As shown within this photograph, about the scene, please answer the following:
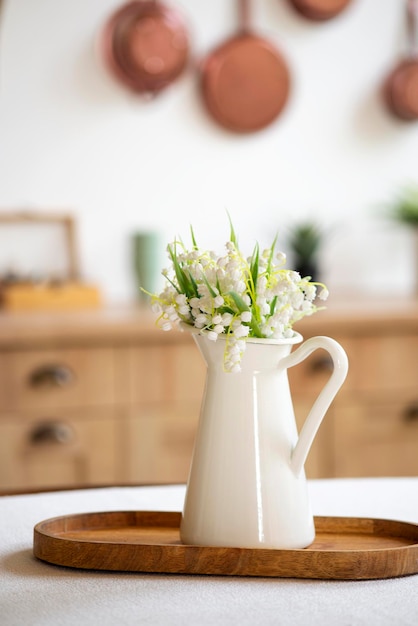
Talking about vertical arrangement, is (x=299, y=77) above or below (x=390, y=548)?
above

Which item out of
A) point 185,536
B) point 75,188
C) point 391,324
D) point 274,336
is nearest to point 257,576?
point 185,536

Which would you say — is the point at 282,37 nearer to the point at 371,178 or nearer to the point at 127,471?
the point at 371,178

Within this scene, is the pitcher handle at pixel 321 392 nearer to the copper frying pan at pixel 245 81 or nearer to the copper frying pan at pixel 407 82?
the copper frying pan at pixel 245 81

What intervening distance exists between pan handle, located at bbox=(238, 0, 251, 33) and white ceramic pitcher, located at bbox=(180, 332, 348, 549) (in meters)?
2.16

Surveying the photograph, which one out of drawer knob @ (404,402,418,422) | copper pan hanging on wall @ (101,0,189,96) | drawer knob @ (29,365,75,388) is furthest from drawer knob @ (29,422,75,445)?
copper pan hanging on wall @ (101,0,189,96)

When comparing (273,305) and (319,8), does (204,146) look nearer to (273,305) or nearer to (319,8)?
(319,8)

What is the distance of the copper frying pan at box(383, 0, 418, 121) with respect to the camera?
123 inches

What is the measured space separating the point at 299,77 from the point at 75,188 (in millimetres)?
804

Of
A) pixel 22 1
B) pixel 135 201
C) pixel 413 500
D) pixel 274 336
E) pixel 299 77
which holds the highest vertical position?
pixel 22 1

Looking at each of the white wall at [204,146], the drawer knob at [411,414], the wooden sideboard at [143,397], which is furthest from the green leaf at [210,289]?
the white wall at [204,146]

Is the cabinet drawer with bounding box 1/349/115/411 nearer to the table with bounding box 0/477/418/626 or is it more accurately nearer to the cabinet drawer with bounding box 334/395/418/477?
the cabinet drawer with bounding box 334/395/418/477

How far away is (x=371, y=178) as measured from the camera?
10.5 feet

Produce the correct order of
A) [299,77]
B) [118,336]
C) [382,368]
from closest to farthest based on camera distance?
[118,336]
[382,368]
[299,77]

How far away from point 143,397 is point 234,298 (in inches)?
57.3
